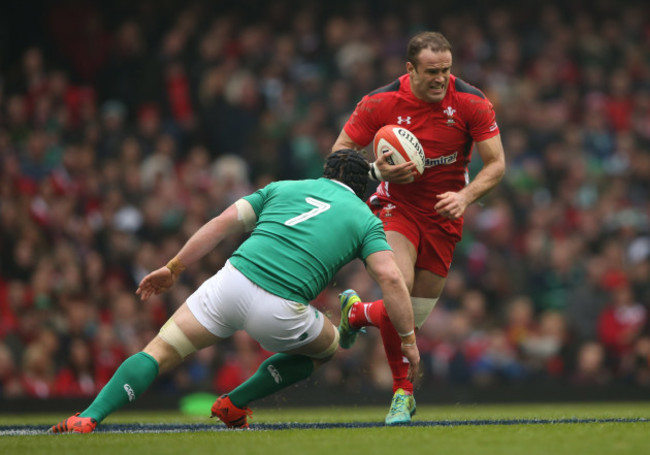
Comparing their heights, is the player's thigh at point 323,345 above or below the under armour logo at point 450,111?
below

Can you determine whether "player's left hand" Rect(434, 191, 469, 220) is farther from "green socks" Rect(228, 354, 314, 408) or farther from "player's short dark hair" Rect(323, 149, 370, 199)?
"green socks" Rect(228, 354, 314, 408)

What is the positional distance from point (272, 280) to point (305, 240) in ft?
1.08

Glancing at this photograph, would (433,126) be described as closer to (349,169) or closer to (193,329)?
(349,169)

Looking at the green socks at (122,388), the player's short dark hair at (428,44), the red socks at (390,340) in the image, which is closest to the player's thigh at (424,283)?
the red socks at (390,340)

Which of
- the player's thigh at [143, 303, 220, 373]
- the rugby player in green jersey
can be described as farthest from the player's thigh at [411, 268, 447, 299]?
the player's thigh at [143, 303, 220, 373]

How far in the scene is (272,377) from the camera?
22.2 feet

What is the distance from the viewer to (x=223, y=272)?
249 inches

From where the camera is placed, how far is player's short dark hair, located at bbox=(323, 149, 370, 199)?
6.61m

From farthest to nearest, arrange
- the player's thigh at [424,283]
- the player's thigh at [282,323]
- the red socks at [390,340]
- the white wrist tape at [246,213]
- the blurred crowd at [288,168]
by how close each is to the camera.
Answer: the blurred crowd at [288,168] → the player's thigh at [424,283] → the red socks at [390,340] → the white wrist tape at [246,213] → the player's thigh at [282,323]

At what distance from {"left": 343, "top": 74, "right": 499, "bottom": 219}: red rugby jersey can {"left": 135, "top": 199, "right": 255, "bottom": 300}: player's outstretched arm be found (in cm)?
151

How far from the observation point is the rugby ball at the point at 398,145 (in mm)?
7195

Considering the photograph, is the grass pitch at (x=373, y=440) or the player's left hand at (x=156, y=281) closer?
the grass pitch at (x=373, y=440)

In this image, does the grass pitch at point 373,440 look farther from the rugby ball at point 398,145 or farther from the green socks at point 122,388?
the rugby ball at point 398,145

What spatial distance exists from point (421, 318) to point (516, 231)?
21.4ft
